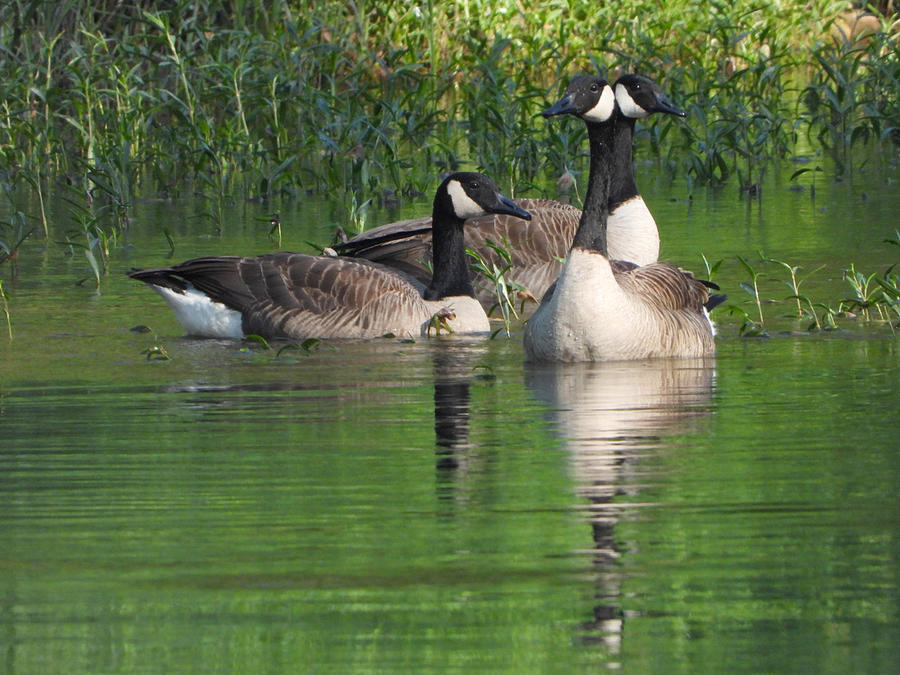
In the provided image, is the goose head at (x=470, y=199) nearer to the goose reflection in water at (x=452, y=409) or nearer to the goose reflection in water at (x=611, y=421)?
the goose reflection in water at (x=452, y=409)

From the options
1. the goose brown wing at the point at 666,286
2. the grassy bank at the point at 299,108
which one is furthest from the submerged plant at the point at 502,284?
the grassy bank at the point at 299,108

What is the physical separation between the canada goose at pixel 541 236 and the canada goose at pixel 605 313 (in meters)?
2.44

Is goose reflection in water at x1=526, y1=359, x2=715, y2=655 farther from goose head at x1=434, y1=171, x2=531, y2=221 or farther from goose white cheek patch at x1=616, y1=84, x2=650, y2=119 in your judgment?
goose white cheek patch at x1=616, y1=84, x2=650, y2=119

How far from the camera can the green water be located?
4578 millimetres

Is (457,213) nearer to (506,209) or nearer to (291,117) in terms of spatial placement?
(506,209)

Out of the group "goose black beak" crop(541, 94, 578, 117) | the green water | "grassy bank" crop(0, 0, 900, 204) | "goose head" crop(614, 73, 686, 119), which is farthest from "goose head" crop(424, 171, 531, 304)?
"grassy bank" crop(0, 0, 900, 204)

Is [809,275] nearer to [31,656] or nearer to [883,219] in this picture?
[883,219]

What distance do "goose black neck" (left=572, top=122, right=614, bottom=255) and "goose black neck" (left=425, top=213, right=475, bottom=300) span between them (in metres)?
1.04

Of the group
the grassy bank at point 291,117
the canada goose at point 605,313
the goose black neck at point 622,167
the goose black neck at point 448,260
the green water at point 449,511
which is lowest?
the green water at point 449,511

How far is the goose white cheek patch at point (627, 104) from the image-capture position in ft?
41.7

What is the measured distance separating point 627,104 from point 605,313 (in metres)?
3.85

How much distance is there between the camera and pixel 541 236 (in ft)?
41.1

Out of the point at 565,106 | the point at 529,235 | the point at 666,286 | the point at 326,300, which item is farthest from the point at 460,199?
the point at 666,286

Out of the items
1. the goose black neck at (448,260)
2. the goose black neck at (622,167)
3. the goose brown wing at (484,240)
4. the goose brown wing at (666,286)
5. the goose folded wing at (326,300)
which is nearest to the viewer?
the goose brown wing at (666,286)
